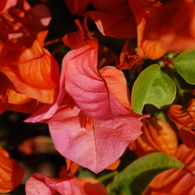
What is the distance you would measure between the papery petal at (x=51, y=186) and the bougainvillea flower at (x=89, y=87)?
0.60 feet

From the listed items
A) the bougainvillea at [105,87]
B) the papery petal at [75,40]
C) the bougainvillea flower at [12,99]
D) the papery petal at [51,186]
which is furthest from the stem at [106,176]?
the papery petal at [75,40]

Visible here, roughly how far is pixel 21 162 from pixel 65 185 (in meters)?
0.50

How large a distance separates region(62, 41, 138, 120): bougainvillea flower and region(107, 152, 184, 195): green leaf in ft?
0.81

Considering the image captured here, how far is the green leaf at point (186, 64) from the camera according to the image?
2.44 ft

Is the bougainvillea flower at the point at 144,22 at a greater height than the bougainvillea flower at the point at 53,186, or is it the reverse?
the bougainvillea flower at the point at 144,22

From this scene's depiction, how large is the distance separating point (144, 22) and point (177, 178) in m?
0.39

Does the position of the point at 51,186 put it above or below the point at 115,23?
below

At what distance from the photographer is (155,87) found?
73 cm

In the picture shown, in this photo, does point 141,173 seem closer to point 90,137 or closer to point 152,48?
point 90,137

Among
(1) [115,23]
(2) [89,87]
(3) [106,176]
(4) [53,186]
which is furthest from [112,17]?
(3) [106,176]

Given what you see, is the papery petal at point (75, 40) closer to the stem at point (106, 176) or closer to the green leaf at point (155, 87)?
the green leaf at point (155, 87)

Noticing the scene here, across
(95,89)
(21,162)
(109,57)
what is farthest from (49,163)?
(95,89)

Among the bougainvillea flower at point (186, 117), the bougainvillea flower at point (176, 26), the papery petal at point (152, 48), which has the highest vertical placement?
the bougainvillea flower at point (176, 26)

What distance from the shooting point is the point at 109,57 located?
0.78 metres
